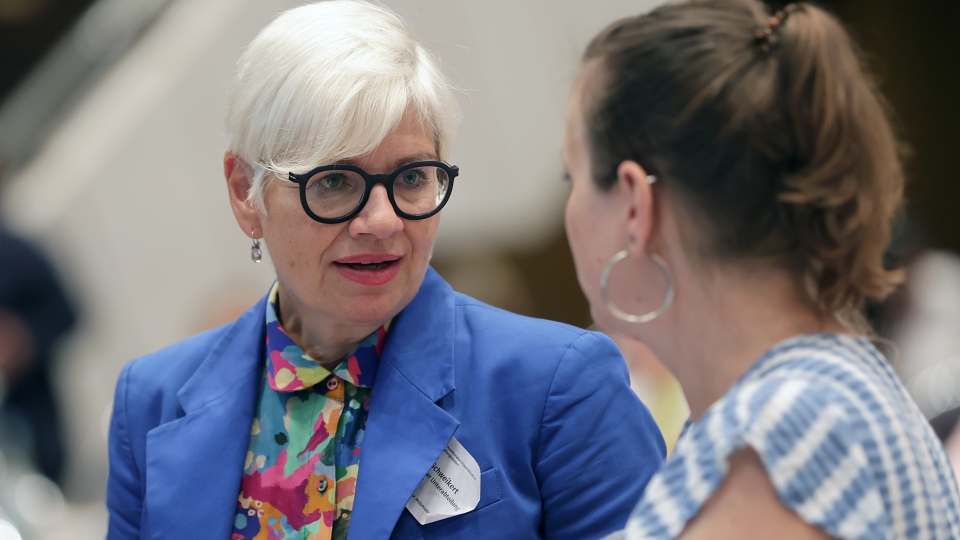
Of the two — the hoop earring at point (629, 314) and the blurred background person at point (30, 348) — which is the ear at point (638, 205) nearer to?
the hoop earring at point (629, 314)

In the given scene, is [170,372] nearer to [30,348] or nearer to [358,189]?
[358,189]

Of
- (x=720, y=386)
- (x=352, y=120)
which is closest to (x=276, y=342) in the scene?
(x=352, y=120)

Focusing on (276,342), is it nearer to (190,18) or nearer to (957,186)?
(190,18)

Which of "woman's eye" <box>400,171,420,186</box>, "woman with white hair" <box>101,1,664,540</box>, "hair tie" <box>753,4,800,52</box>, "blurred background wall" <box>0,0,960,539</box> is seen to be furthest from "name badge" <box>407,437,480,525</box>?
"blurred background wall" <box>0,0,960,539</box>

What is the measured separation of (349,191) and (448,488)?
56cm

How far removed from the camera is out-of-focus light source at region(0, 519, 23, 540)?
330cm

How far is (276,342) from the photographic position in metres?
1.98

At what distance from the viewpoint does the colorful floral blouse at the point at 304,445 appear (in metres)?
1.79

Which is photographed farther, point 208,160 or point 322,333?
point 208,160

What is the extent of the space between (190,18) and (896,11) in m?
4.41

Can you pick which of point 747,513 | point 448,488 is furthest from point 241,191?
point 747,513

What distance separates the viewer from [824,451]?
1143 mm

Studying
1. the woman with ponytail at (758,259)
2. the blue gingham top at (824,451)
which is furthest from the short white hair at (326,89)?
the blue gingham top at (824,451)

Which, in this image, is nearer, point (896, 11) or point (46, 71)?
point (46, 71)
